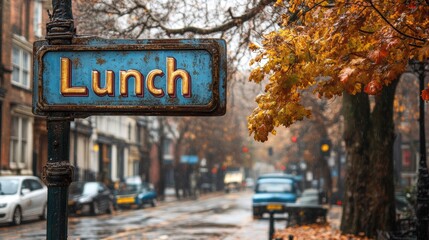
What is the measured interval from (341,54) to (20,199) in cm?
1813

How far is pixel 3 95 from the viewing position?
114ft

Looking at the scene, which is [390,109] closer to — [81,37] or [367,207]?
[367,207]

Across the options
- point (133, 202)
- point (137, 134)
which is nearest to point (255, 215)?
point (133, 202)

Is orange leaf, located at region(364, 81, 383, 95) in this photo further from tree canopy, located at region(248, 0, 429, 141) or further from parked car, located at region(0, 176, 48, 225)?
parked car, located at region(0, 176, 48, 225)

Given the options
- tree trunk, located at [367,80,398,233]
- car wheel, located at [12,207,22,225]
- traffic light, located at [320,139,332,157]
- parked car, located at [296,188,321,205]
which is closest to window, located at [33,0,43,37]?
traffic light, located at [320,139,332,157]

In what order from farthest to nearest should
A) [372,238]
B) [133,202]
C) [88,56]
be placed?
[133,202], [372,238], [88,56]

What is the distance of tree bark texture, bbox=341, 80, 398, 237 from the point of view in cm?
1731

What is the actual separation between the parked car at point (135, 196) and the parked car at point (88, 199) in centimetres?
519

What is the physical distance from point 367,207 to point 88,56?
544 inches

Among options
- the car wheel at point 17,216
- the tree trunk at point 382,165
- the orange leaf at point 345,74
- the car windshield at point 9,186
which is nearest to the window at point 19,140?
the car windshield at point 9,186

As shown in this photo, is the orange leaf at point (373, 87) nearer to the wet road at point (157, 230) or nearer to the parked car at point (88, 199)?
the wet road at point (157, 230)

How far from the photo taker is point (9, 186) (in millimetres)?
25188

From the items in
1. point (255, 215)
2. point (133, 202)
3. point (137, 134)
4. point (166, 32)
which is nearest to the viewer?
point (166, 32)

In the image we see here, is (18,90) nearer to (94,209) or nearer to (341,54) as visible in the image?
(94,209)
